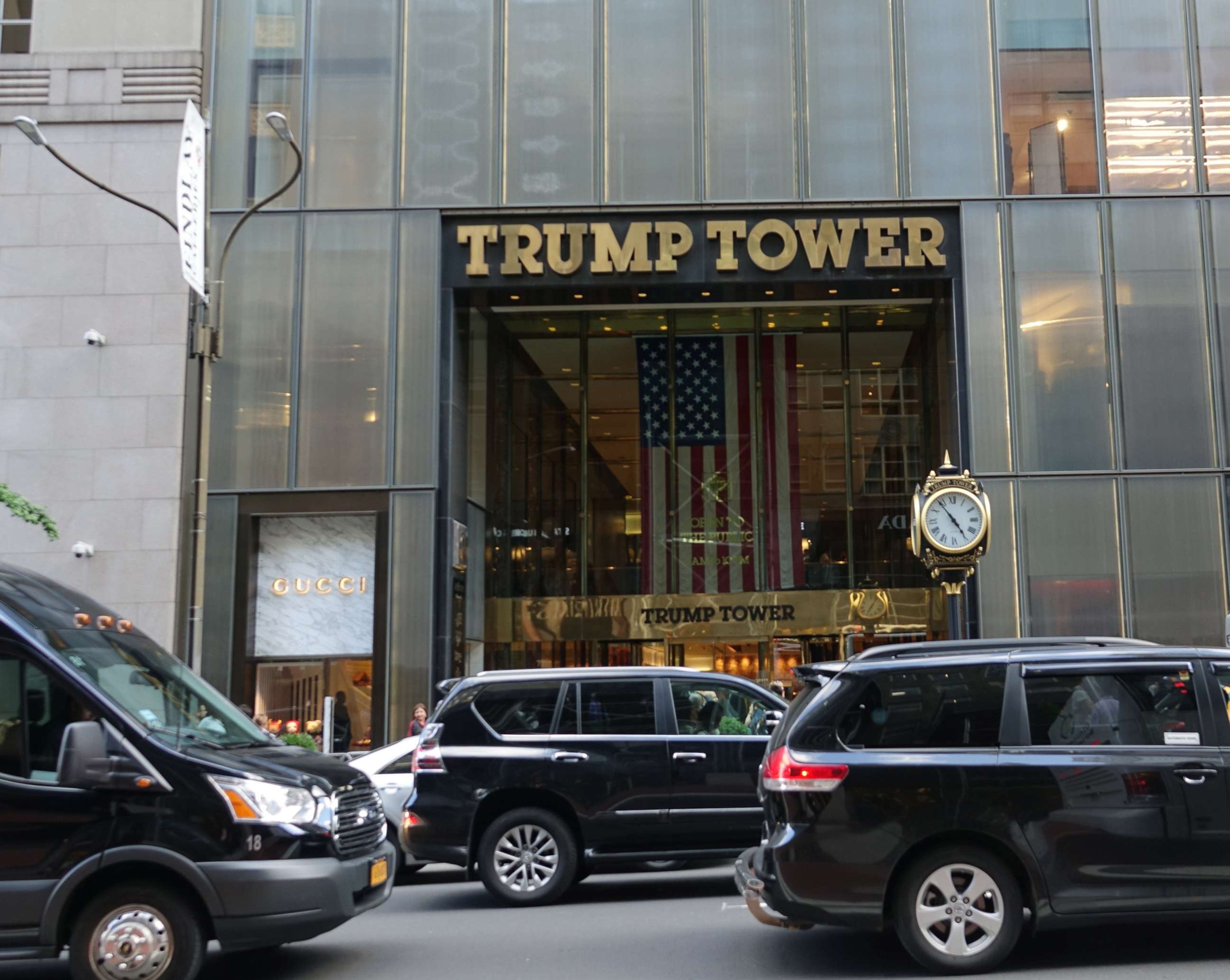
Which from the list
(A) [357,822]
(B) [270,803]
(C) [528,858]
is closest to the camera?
(B) [270,803]

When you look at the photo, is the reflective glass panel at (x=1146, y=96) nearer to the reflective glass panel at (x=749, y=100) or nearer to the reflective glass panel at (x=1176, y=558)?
the reflective glass panel at (x=1176, y=558)

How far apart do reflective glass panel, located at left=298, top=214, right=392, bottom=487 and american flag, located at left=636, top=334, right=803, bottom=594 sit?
6.45 m

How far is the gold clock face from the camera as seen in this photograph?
16.4 m

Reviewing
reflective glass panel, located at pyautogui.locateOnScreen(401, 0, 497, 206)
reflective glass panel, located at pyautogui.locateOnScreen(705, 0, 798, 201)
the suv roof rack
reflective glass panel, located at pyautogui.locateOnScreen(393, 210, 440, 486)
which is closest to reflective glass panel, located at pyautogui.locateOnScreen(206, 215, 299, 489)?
reflective glass panel, located at pyautogui.locateOnScreen(393, 210, 440, 486)

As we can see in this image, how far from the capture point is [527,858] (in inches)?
417

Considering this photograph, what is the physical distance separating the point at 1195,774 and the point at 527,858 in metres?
5.42

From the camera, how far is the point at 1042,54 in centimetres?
2108

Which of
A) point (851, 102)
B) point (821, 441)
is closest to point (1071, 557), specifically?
point (821, 441)

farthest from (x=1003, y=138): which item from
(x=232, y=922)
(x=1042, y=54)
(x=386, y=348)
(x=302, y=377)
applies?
(x=232, y=922)

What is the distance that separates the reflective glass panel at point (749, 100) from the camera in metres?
21.1

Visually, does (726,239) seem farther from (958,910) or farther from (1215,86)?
(958,910)

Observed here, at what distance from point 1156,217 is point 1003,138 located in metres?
2.76

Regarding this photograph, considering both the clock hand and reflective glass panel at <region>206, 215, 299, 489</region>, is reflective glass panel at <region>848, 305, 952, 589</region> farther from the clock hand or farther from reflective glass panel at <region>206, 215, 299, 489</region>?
reflective glass panel at <region>206, 215, 299, 489</region>

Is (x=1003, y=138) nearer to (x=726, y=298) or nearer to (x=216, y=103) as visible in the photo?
(x=726, y=298)
